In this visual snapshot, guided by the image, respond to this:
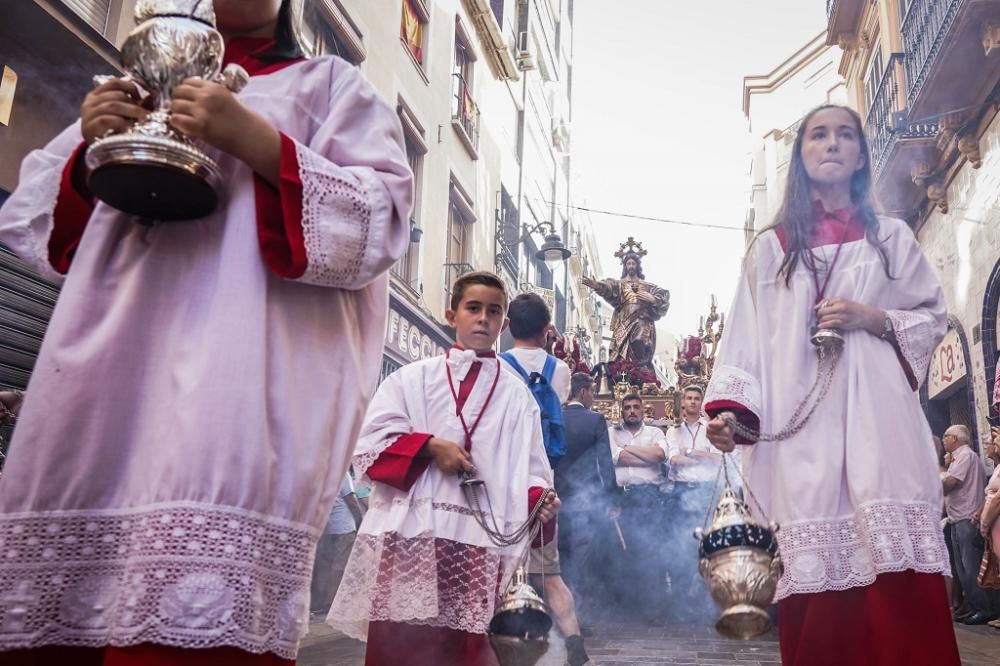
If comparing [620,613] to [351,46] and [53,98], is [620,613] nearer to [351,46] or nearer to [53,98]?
[53,98]

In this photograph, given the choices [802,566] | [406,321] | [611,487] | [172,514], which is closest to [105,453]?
[172,514]

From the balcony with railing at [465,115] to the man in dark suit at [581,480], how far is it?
475 inches

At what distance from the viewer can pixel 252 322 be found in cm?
159

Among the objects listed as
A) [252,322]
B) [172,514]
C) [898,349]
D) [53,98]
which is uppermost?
[53,98]

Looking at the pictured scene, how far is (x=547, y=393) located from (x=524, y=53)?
20.2 m

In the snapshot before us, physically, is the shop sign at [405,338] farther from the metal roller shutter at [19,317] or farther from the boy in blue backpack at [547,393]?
the boy in blue backpack at [547,393]

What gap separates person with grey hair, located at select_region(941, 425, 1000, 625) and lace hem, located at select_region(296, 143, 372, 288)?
7963 mm

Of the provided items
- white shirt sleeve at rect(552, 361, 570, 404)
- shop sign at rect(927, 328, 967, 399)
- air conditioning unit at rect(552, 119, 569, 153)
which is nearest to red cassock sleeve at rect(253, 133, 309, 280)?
white shirt sleeve at rect(552, 361, 570, 404)

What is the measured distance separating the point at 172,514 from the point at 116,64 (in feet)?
20.0

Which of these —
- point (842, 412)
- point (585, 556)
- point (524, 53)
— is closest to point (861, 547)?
point (842, 412)

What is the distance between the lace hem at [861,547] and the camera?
7.91ft

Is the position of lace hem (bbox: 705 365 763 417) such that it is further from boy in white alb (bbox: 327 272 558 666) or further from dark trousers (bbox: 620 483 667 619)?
dark trousers (bbox: 620 483 667 619)

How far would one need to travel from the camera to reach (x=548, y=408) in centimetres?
475

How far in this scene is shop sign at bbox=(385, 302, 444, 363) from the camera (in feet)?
45.5
